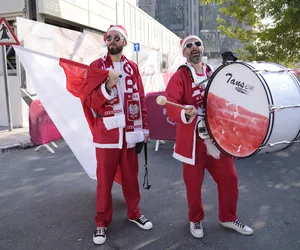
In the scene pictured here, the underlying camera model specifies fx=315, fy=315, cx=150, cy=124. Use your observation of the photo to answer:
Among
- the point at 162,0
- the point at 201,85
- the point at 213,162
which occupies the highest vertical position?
the point at 162,0

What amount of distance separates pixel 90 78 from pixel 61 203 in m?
1.70

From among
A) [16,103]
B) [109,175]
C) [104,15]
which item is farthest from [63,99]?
[104,15]

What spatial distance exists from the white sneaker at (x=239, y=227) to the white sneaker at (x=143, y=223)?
724 millimetres

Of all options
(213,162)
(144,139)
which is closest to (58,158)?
(144,139)

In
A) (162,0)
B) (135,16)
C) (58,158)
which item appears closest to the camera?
(58,158)

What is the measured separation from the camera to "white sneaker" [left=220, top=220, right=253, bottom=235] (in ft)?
9.51

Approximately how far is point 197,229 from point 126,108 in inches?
50.6

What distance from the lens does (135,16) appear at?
18.0m

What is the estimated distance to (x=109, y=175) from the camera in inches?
113

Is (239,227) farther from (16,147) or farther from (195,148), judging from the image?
(16,147)

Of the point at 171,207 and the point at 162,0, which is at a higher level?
the point at 162,0

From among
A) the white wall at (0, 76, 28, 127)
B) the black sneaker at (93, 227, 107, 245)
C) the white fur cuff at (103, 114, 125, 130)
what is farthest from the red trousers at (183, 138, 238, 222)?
the white wall at (0, 76, 28, 127)

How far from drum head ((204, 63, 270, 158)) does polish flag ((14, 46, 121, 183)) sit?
1.30 metres

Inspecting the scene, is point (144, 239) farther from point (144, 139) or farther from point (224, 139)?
point (224, 139)
